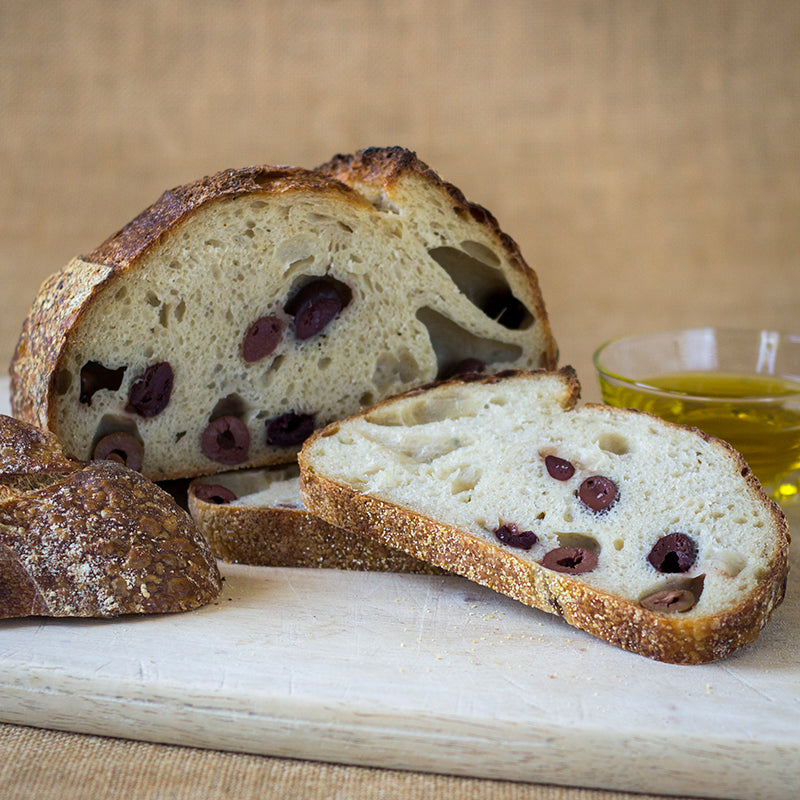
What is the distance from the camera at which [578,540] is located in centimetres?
244

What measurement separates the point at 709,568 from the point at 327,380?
1.36 meters

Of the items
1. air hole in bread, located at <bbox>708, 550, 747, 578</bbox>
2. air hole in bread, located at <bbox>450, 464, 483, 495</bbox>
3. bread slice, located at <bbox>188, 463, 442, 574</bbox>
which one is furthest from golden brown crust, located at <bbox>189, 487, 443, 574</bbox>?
air hole in bread, located at <bbox>708, 550, 747, 578</bbox>

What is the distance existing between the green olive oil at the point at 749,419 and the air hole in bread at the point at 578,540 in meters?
0.76

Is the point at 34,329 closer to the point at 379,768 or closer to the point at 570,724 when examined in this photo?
the point at 379,768

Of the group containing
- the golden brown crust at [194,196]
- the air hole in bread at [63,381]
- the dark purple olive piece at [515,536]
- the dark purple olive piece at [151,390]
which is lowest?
the dark purple olive piece at [515,536]

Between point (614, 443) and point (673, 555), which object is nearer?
point (673, 555)

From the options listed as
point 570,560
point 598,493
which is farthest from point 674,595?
point 598,493

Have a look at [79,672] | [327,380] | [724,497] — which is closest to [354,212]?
[327,380]

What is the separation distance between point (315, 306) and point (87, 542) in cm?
113

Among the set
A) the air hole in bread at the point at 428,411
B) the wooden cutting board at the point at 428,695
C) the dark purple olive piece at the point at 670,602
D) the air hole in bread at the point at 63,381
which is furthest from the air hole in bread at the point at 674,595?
the air hole in bread at the point at 63,381

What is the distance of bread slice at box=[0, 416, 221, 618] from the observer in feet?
7.36

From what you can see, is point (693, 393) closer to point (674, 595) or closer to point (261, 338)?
point (674, 595)

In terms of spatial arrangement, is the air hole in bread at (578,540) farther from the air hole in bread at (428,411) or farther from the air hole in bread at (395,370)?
the air hole in bread at (395,370)

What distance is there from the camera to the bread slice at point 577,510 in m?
2.21
